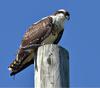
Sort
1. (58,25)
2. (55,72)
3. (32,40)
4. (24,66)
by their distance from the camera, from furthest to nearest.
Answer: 1. (58,25)
2. (32,40)
3. (24,66)
4. (55,72)

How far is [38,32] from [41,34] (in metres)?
0.14

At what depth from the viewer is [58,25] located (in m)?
9.04

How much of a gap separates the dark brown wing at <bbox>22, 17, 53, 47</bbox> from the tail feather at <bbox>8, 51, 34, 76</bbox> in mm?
515

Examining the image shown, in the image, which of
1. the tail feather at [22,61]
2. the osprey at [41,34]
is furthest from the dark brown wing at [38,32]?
the tail feather at [22,61]

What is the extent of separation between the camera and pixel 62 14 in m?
9.42

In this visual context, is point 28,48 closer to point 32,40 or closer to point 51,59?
point 32,40

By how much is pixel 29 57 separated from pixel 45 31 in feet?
4.05

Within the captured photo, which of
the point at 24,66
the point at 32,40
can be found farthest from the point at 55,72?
the point at 32,40

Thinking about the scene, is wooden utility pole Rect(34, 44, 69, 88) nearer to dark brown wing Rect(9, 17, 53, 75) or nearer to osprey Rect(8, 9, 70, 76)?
dark brown wing Rect(9, 17, 53, 75)

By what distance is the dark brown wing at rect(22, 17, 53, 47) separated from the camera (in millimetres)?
8391

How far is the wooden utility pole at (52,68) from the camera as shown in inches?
179

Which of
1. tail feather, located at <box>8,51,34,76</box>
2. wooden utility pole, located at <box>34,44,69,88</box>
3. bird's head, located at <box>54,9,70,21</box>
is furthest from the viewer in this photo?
bird's head, located at <box>54,9,70,21</box>

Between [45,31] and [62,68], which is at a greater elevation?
[45,31]

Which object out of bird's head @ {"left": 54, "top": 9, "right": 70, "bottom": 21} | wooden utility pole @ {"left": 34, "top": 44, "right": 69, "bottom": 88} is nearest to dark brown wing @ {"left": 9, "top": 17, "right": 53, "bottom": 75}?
bird's head @ {"left": 54, "top": 9, "right": 70, "bottom": 21}
